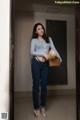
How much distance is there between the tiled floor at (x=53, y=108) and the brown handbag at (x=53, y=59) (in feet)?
0.67

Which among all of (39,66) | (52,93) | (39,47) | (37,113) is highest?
(39,47)

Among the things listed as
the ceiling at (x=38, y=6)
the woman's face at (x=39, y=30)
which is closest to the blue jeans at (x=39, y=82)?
the woman's face at (x=39, y=30)

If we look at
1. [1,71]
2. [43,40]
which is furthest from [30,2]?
[1,71]

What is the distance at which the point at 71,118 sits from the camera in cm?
145

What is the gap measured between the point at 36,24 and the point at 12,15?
0.16 m

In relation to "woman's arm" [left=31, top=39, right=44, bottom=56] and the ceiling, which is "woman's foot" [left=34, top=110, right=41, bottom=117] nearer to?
"woman's arm" [left=31, top=39, right=44, bottom=56]

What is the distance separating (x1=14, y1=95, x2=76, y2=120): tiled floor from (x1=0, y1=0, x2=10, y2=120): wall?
0.08 metres

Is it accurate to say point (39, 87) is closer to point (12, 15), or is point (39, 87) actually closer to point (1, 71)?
point (1, 71)

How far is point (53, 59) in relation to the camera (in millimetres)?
1456

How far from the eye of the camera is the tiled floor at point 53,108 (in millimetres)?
1406

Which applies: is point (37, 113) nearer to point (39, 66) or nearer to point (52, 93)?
point (52, 93)

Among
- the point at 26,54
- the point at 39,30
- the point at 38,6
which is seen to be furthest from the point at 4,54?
the point at 38,6

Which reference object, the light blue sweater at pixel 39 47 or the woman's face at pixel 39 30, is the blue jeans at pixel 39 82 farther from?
the woman's face at pixel 39 30

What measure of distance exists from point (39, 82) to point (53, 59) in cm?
17
